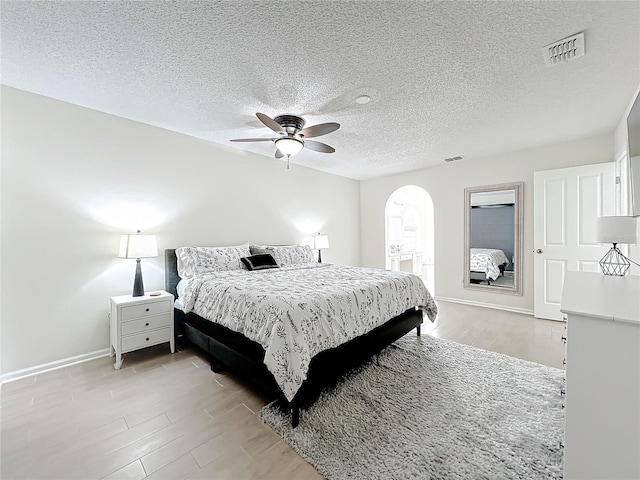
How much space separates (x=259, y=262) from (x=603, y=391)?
3.17m

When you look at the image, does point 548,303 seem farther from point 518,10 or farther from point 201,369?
point 201,369

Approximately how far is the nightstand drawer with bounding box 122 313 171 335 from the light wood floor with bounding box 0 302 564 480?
1.08 ft

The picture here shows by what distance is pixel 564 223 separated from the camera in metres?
3.61

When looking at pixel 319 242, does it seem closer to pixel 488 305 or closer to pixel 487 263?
pixel 487 263

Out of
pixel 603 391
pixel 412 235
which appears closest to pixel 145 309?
pixel 603 391

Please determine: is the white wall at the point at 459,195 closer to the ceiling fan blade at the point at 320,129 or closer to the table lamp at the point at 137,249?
the ceiling fan blade at the point at 320,129

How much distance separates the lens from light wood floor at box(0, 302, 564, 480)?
1.44m

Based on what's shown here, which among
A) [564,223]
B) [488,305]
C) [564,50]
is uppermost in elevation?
[564,50]

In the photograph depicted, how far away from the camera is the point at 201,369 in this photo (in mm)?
2520

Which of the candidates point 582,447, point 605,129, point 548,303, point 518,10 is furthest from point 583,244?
point 582,447

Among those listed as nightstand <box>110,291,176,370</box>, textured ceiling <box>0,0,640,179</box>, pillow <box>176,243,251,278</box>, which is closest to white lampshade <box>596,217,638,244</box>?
textured ceiling <box>0,0,640,179</box>

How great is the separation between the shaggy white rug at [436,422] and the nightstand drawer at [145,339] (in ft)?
5.16

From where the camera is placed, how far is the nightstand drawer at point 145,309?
2586 millimetres

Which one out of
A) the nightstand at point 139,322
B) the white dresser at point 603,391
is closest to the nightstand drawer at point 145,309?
the nightstand at point 139,322
